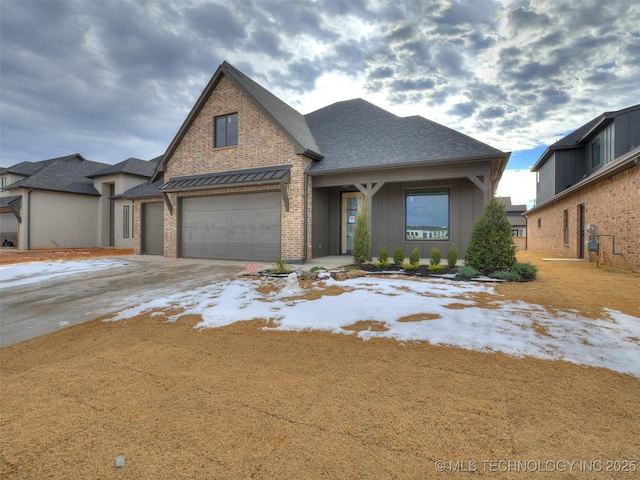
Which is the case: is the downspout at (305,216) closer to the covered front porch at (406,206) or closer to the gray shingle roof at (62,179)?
the covered front porch at (406,206)

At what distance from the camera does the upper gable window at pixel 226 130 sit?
11477 mm

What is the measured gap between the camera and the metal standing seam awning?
10.0m

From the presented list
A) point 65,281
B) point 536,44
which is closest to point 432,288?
point 65,281

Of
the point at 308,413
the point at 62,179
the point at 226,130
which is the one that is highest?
the point at 226,130

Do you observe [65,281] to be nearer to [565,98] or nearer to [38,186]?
[38,186]

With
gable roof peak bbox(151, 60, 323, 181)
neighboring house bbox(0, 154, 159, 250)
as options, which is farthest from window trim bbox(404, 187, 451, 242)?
neighboring house bbox(0, 154, 159, 250)

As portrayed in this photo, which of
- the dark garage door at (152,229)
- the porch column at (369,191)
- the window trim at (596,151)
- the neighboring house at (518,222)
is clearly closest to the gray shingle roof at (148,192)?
the dark garage door at (152,229)

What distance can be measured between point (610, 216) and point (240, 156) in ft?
42.6

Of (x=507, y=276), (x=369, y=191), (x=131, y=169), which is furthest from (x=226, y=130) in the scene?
(x=131, y=169)

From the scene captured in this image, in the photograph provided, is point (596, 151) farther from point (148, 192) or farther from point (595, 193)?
point (148, 192)

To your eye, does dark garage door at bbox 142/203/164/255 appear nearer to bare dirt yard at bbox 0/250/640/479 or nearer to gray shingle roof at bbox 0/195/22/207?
gray shingle roof at bbox 0/195/22/207

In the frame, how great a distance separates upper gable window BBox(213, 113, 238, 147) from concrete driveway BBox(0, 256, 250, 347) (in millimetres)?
5592

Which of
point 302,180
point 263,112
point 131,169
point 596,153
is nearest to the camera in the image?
point 302,180

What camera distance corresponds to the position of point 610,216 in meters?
9.55
